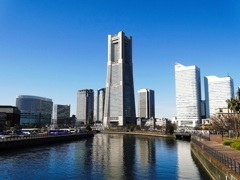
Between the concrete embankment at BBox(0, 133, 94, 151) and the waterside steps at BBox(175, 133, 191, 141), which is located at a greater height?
the concrete embankment at BBox(0, 133, 94, 151)

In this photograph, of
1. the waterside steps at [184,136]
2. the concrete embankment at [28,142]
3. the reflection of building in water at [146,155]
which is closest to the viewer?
the reflection of building in water at [146,155]

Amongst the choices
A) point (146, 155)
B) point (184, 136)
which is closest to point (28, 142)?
point (146, 155)

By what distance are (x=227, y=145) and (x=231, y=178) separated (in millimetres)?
39405

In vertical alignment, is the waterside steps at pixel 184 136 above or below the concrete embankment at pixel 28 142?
below

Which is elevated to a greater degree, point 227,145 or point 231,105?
point 231,105

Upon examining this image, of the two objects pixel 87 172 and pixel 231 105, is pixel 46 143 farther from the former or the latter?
pixel 231 105

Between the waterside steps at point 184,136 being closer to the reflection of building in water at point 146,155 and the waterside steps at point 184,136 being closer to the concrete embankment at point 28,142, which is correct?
the reflection of building in water at point 146,155

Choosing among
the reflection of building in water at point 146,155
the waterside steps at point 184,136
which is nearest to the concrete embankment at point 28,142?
the reflection of building in water at point 146,155

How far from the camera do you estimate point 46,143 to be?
106438 millimetres

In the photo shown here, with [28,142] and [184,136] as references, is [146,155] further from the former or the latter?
[184,136]

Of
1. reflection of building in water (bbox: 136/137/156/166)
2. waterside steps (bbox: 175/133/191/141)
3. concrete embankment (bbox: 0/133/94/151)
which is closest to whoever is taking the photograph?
reflection of building in water (bbox: 136/137/156/166)

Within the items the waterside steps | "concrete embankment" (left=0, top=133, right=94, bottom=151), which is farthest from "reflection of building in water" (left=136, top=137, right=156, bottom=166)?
the waterside steps

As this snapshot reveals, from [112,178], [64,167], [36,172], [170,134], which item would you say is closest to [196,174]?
[112,178]

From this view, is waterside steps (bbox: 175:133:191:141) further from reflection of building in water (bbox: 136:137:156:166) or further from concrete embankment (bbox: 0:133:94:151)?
concrete embankment (bbox: 0:133:94:151)
